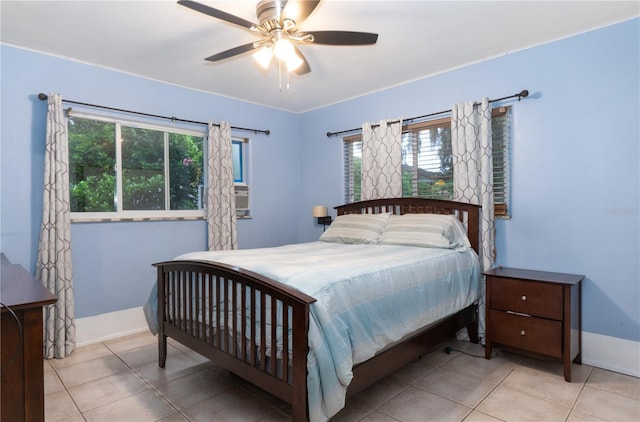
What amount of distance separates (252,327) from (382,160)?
247 centimetres

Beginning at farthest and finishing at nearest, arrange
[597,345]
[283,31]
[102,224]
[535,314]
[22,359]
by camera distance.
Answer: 1. [102,224]
2. [597,345]
3. [535,314]
4. [283,31]
5. [22,359]

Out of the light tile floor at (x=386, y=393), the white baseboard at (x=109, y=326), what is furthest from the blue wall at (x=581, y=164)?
the white baseboard at (x=109, y=326)

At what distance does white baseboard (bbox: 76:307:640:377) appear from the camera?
247 cm

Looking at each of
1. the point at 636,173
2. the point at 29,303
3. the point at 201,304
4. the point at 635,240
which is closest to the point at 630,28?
the point at 636,173

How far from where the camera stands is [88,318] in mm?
3117

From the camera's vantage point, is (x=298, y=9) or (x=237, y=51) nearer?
(x=298, y=9)

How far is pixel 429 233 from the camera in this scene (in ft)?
9.71

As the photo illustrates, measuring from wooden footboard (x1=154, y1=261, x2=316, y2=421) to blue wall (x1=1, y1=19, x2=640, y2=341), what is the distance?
3.57 ft

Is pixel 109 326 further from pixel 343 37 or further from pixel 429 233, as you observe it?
pixel 343 37

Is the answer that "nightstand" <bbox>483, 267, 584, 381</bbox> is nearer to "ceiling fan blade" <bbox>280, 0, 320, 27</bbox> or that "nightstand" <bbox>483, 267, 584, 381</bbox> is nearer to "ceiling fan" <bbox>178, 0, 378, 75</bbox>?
"ceiling fan" <bbox>178, 0, 378, 75</bbox>

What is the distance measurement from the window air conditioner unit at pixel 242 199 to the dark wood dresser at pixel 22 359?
2955 millimetres

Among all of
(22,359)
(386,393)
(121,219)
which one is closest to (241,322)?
(22,359)

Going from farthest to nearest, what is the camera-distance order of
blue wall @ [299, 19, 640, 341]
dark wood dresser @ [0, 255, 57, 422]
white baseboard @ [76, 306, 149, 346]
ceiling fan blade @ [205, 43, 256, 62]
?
white baseboard @ [76, 306, 149, 346]
blue wall @ [299, 19, 640, 341]
ceiling fan blade @ [205, 43, 256, 62]
dark wood dresser @ [0, 255, 57, 422]

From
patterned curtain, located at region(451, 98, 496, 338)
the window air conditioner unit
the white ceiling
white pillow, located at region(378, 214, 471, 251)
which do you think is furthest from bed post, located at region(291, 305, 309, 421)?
the window air conditioner unit
